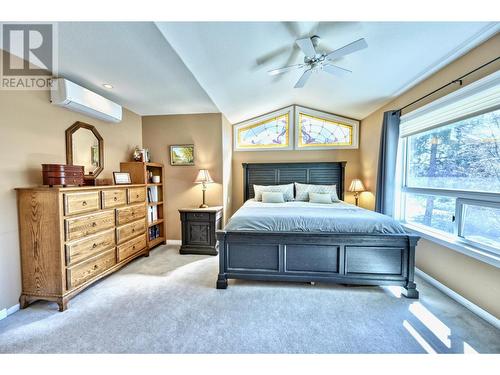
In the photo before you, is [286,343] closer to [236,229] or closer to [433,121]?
[236,229]

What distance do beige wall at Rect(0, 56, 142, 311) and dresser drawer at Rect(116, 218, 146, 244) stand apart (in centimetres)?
87

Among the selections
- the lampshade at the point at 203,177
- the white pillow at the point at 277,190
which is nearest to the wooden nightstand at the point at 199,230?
the lampshade at the point at 203,177

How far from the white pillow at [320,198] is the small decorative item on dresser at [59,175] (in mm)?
3521

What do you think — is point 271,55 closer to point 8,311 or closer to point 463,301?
point 463,301

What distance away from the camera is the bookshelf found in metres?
3.20

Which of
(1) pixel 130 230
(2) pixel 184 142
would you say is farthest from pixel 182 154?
(1) pixel 130 230

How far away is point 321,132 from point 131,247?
4286 mm

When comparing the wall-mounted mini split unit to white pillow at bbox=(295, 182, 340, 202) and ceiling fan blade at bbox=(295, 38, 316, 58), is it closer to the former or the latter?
ceiling fan blade at bbox=(295, 38, 316, 58)

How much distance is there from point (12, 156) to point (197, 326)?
2.30 meters

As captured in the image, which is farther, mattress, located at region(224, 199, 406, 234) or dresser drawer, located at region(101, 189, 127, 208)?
dresser drawer, located at region(101, 189, 127, 208)

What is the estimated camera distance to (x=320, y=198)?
375 centimetres

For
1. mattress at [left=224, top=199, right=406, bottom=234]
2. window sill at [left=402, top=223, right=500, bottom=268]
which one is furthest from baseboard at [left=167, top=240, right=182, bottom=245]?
window sill at [left=402, top=223, right=500, bottom=268]

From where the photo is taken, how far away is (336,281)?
2.15 m

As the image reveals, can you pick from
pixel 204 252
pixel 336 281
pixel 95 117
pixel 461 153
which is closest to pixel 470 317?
pixel 336 281
